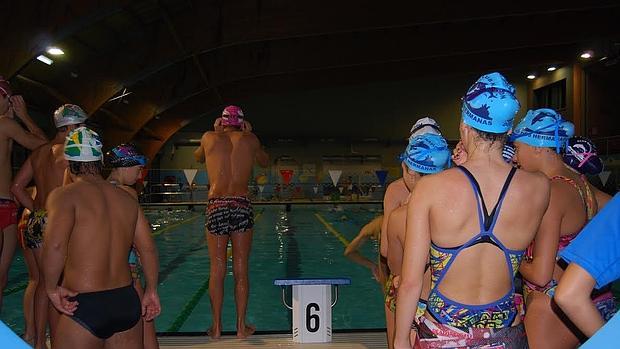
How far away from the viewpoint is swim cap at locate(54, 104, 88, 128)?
384 cm

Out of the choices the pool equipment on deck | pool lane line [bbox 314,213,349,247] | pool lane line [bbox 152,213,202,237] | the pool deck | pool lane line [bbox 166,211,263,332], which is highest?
the pool equipment on deck

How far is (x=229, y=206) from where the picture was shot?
184 inches

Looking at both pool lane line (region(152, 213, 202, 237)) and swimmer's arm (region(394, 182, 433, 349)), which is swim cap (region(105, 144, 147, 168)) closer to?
swimmer's arm (region(394, 182, 433, 349))

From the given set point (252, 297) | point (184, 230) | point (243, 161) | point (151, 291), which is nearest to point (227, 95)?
point (184, 230)

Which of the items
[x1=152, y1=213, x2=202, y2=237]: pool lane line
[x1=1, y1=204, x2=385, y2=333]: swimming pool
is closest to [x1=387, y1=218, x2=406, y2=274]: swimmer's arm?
[x1=1, y1=204, x2=385, y2=333]: swimming pool

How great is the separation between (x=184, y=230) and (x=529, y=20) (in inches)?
436

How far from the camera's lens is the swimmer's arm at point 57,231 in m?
2.43

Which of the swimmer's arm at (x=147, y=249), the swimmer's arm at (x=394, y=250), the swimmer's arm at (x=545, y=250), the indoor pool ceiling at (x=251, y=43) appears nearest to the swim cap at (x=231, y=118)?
the swimmer's arm at (x=147, y=249)

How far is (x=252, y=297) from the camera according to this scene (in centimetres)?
679

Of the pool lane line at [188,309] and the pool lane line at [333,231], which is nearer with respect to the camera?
the pool lane line at [188,309]

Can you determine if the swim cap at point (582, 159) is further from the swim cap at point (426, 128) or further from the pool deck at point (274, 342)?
the pool deck at point (274, 342)

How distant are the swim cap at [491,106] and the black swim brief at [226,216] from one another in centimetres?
305

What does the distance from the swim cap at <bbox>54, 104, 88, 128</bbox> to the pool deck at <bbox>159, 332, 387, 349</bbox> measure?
1.71 metres

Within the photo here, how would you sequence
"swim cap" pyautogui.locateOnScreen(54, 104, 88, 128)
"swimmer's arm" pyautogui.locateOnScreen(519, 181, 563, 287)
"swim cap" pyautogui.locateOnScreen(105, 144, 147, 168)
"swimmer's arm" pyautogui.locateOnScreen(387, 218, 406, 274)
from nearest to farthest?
"swimmer's arm" pyautogui.locateOnScreen(519, 181, 563, 287)
"swimmer's arm" pyautogui.locateOnScreen(387, 218, 406, 274)
"swim cap" pyautogui.locateOnScreen(105, 144, 147, 168)
"swim cap" pyautogui.locateOnScreen(54, 104, 88, 128)
